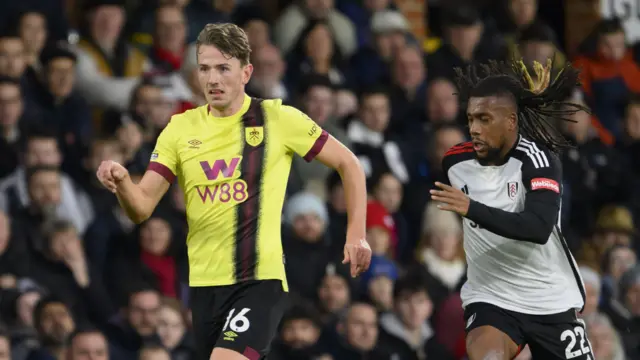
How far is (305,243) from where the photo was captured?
10922 mm

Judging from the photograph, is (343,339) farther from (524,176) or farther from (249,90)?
(524,176)

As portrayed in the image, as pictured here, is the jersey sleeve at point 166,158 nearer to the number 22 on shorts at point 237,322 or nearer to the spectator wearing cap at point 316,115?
the number 22 on shorts at point 237,322

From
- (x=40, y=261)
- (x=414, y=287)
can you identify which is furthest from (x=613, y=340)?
(x=40, y=261)

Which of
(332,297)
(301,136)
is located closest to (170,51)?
(332,297)

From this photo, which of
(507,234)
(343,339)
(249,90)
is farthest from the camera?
(249,90)

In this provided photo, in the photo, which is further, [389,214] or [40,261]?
[389,214]

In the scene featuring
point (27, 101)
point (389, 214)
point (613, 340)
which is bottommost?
point (613, 340)

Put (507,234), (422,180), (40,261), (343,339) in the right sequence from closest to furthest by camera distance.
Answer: (507,234), (40,261), (343,339), (422,180)

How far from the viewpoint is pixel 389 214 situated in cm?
1170

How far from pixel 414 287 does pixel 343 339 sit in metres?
0.74

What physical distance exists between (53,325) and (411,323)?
283cm

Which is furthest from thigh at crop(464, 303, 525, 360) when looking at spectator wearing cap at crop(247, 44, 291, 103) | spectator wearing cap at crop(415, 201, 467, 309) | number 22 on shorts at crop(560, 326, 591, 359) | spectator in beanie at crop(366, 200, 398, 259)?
spectator wearing cap at crop(247, 44, 291, 103)

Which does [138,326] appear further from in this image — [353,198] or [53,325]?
[353,198]

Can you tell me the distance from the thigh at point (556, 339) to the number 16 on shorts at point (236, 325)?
→ 1.43m
